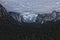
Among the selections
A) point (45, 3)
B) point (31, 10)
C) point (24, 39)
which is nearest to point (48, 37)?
point (24, 39)

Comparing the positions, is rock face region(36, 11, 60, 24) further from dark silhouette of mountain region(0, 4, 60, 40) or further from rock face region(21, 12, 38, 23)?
dark silhouette of mountain region(0, 4, 60, 40)

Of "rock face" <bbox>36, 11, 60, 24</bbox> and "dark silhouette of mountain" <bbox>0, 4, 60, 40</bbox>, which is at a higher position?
"rock face" <bbox>36, 11, 60, 24</bbox>

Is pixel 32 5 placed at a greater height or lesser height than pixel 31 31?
greater

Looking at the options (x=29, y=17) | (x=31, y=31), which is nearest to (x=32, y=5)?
(x=29, y=17)

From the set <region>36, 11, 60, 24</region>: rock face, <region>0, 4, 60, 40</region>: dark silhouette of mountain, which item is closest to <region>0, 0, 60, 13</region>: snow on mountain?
<region>36, 11, 60, 24</region>: rock face

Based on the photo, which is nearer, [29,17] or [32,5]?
[29,17]

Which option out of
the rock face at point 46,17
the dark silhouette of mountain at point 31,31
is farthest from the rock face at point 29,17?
the dark silhouette of mountain at point 31,31

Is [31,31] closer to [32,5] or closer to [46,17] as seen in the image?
[46,17]

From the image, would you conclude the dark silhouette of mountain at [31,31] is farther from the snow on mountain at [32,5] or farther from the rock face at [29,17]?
the snow on mountain at [32,5]

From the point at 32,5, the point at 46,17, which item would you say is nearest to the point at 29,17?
the point at 46,17

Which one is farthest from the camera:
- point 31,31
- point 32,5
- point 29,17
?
point 32,5

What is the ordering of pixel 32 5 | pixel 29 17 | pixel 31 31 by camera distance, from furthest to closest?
pixel 32 5, pixel 29 17, pixel 31 31
